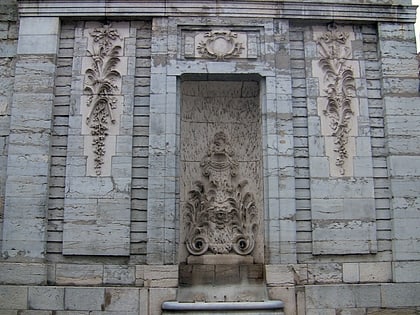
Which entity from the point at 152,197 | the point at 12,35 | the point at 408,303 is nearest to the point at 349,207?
the point at 408,303

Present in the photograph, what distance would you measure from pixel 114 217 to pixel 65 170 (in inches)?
43.7

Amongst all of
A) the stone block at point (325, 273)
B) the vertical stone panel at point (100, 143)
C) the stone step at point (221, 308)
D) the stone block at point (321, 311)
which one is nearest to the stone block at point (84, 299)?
the vertical stone panel at point (100, 143)

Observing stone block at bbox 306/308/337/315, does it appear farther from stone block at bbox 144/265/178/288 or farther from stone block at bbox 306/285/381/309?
stone block at bbox 144/265/178/288

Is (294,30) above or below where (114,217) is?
above

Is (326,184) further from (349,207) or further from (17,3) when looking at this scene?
(17,3)

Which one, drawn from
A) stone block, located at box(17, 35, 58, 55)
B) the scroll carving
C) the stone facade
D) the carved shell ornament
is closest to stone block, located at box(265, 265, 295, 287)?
the stone facade

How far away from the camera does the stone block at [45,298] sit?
813 centimetres

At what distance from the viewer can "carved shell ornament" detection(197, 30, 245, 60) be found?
9094 millimetres

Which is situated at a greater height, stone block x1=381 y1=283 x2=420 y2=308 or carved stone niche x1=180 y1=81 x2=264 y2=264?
carved stone niche x1=180 y1=81 x2=264 y2=264

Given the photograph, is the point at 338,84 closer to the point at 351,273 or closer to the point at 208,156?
the point at 208,156

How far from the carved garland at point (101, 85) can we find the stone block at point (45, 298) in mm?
1903

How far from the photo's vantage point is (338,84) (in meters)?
9.17

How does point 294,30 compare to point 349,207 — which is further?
point 294,30

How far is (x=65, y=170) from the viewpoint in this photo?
8.73 m
